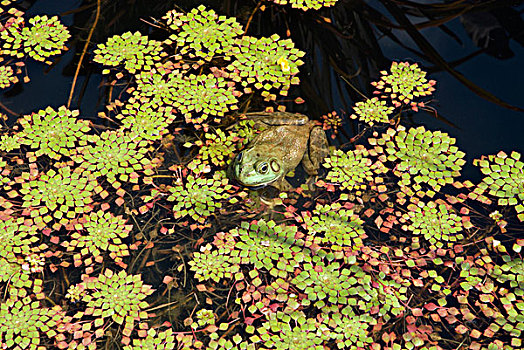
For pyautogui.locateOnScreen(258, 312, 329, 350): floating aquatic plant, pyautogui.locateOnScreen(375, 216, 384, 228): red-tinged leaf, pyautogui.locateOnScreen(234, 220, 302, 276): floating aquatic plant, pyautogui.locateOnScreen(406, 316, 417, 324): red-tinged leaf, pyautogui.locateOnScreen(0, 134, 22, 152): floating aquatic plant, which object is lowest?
pyautogui.locateOnScreen(258, 312, 329, 350): floating aquatic plant

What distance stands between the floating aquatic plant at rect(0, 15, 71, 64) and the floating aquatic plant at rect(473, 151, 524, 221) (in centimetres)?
346

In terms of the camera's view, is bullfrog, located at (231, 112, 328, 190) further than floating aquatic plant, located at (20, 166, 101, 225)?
Yes

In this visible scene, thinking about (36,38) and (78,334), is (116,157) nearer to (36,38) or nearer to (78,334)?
(78,334)

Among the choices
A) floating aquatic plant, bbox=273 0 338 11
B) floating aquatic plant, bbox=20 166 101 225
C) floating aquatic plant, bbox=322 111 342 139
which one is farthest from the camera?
floating aquatic plant, bbox=273 0 338 11

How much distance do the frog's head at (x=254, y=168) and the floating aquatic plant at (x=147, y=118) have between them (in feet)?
2.12

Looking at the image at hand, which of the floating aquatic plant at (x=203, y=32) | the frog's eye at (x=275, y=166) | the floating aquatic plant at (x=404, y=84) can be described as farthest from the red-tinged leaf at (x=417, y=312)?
the floating aquatic plant at (x=203, y=32)

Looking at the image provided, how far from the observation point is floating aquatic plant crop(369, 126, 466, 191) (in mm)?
3420

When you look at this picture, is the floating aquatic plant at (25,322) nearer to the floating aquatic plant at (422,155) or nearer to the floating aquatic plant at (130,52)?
the floating aquatic plant at (130,52)

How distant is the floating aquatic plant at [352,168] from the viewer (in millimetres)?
3406

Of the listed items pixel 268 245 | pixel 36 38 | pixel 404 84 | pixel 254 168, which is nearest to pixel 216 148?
pixel 254 168

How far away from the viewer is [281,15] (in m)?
4.40

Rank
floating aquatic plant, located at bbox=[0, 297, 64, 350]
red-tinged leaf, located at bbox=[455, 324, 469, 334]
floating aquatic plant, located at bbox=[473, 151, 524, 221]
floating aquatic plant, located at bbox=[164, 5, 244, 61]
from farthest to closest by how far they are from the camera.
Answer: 1. floating aquatic plant, located at bbox=[164, 5, 244, 61]
2. floating aquatic plant, located at bbox=[473, 151, 524, 221]
3. red-tinged leaf, located at bbox=[455, 324, 469, 334]
4. floating aquatic plant, located at bbox=[0, 297, 64, 350]

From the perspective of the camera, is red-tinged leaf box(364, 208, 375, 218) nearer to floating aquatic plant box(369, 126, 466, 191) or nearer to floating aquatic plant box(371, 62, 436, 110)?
floating aquatic plant box(369, 126, 466, 191)

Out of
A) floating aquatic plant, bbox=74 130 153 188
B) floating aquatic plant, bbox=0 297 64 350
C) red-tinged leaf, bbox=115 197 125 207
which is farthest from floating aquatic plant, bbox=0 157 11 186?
floating aquatic plant, bbox=0 297 64 350
